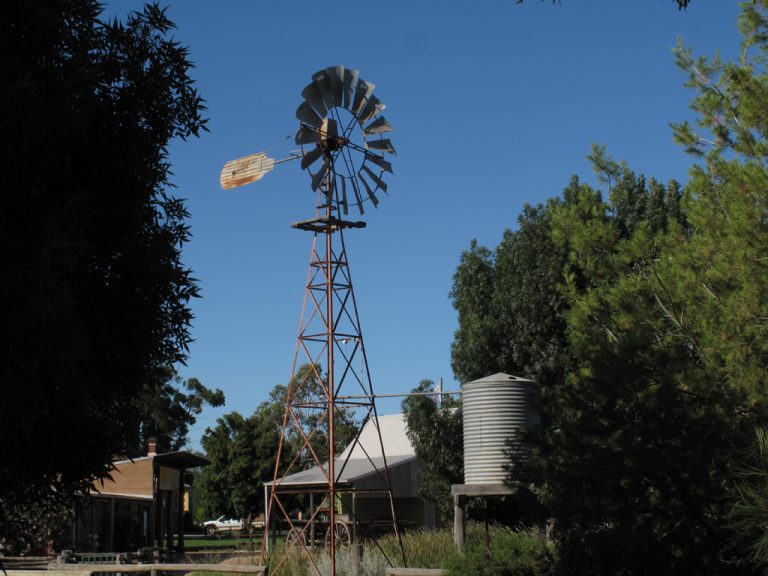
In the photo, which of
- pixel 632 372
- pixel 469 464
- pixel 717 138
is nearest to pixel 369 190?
pixel 469 464

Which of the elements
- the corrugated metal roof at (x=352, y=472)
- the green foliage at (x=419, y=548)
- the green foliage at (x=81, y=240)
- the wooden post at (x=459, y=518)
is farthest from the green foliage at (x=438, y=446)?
the green foliage at (x=81, y=240)

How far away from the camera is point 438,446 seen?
29000mm

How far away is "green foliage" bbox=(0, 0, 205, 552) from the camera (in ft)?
22.1

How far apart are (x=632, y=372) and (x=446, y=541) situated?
1128 centimetres

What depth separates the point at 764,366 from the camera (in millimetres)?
13039

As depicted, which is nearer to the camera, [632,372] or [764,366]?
[632,372]

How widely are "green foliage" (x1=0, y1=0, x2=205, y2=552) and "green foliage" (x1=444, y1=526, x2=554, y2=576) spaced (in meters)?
5.84

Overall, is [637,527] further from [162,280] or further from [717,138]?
[717,138]

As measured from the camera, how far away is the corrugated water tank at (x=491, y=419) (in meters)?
16.1

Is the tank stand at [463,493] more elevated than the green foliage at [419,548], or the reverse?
the tank stand at [463,493]

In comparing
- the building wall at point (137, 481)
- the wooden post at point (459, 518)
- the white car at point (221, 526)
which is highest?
the building wall at point (137, 481)

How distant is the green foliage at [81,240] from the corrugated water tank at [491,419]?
26.7 feet

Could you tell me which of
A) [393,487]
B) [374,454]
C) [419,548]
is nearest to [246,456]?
[374,454]

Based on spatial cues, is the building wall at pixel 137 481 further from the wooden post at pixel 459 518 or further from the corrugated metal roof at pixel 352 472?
the wooden post at pixel 459 518
